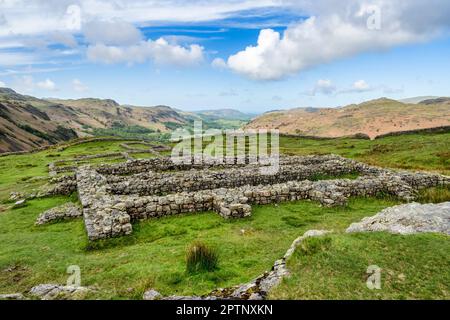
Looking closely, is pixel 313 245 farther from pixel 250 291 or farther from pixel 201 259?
pixel 201 259

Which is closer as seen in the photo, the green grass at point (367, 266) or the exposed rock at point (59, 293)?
the green grass at point (367, 266)

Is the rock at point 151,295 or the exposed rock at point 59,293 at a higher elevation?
the exposed rock at point 59,293

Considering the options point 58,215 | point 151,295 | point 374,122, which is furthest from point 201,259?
point 374,122

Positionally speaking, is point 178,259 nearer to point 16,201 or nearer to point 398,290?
point 398,290

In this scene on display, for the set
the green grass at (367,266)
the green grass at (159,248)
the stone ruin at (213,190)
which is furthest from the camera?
the stone ruin at (213,190)

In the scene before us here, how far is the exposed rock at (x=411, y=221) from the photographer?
33.0 feet

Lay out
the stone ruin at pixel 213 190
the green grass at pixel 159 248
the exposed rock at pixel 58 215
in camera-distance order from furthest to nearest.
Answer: the exposed rock at pixel 58 215 < the stone ruin at pixel 213 190 < the green grass at pixel 159 248

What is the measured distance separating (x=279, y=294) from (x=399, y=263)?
11.0 ft

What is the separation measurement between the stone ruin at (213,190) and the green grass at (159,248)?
60 centimetres

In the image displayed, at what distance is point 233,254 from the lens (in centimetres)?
1136

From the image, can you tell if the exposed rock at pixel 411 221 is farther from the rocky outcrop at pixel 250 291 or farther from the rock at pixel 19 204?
the rock at pixel 19 204

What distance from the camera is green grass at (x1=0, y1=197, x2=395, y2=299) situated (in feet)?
31.0

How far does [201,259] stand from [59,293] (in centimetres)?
413

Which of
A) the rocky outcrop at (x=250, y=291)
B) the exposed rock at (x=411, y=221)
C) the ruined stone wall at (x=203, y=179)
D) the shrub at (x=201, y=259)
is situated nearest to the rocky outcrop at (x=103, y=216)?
the ruined stone wall at (x=203, y=179)
